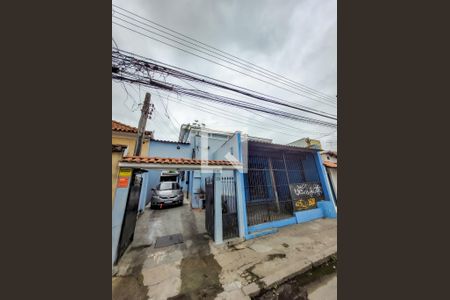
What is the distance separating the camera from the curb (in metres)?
3.04

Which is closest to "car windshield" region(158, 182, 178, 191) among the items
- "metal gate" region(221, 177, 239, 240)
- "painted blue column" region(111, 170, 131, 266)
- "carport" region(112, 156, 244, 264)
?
"carport" region(112, 156, 244, 264)

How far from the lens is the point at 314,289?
3.12 meters

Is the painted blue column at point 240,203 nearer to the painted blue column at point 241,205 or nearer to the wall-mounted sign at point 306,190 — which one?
the painted blue column at point 241,205

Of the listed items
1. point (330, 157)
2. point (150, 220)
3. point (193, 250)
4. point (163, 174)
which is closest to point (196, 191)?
point (150, 220)

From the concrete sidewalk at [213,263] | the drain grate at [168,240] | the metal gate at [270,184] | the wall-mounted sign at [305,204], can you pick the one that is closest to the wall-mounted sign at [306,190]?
the wall-mounted sign at [305,204]

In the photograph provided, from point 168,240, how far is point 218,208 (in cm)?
205

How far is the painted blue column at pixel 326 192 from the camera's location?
739 cm

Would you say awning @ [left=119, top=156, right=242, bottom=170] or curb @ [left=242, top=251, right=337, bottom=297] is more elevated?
awning @ [left=119, top=156, right=242, bottom=170]

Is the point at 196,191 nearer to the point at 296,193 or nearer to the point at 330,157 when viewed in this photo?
the point at 296,193

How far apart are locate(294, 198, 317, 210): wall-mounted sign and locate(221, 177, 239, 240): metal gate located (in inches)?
122

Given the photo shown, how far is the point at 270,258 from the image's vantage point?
4.10 meters

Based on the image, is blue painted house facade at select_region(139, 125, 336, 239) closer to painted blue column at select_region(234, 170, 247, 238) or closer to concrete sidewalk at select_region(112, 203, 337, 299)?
painted blue column at select_region(234, 170, 247, 238)

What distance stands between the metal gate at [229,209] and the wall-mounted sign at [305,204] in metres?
3.11

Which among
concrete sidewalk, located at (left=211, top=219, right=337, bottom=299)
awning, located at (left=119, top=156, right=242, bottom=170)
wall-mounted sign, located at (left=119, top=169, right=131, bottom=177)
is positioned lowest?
concrete sidewalk, located at (left=211, top=219, right=337, bottom=299)
